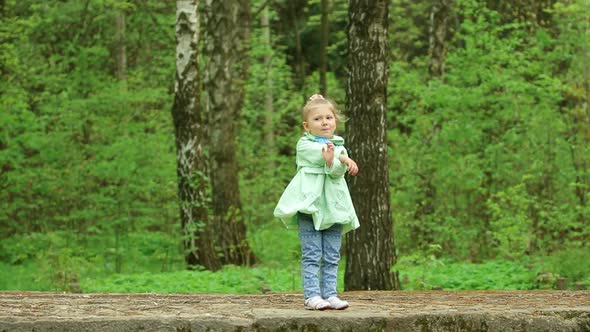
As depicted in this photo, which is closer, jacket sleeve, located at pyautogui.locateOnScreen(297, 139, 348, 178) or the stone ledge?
the stone ledge

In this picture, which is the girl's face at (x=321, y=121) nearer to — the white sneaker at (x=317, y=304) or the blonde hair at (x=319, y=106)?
the blonde hair at (x=319, y=106)

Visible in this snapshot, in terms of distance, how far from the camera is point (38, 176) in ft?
63.3

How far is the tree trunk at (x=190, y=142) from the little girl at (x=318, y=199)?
9.73m

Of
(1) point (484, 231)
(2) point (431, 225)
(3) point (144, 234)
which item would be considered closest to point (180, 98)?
(3) point (144, 234)

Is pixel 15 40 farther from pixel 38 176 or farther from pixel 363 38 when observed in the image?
pixel 363 38

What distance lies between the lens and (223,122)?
714 inches

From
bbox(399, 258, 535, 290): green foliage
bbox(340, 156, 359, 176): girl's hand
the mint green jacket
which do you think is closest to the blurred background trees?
bbox(399, 258, 535, 290): green foliage

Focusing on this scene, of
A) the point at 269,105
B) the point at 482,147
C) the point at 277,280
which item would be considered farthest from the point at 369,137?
the point at 269,105

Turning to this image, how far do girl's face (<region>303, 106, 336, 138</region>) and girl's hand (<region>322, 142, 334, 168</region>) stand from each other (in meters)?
0.14

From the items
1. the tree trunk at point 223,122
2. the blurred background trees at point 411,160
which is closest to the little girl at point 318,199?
the blurred background trees at point 411,160

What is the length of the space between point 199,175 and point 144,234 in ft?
7.17

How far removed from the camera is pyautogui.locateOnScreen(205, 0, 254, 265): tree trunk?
18109 mm

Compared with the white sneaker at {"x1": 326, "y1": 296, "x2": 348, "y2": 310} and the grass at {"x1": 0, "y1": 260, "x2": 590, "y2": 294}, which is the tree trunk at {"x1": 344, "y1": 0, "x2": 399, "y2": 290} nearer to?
the grass at {"x1": 0, "y1": 260, "x2": 590, "y2": 294}

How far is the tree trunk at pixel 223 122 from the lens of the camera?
1811 cm
